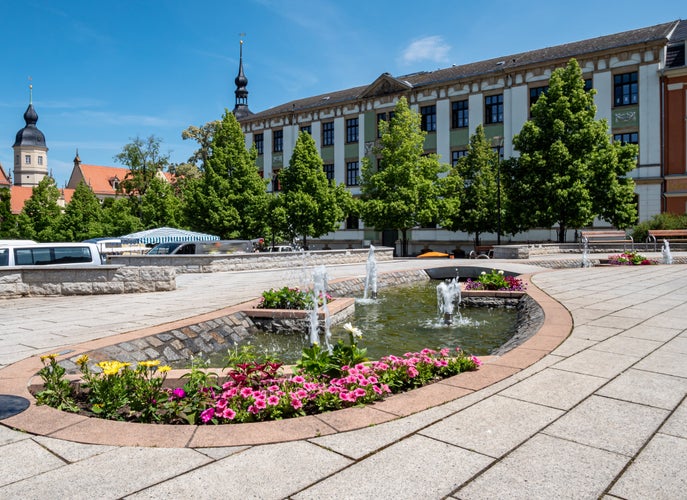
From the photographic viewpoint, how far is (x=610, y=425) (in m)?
3.43

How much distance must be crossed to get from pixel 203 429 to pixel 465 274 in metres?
15.4

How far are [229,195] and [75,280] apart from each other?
2117 cm

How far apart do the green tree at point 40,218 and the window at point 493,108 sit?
43.7m

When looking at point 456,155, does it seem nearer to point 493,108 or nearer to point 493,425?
point 493,108

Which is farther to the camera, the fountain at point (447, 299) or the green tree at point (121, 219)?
the green tree at point (121, 219)

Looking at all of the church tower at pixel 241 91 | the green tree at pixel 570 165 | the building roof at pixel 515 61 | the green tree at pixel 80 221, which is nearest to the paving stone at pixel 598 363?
the green tree at pixel 570 165

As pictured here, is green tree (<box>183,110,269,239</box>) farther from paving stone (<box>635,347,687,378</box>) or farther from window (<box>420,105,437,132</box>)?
paving stone (<box>635,347,687,378</box>)

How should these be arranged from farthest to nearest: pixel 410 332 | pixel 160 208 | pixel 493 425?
pixel 160 208 < pixel 410 332 < pixel 493 425

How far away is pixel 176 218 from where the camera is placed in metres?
47.1

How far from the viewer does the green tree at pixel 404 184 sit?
109ft

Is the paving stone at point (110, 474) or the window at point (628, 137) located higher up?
the window at point (628, 137)

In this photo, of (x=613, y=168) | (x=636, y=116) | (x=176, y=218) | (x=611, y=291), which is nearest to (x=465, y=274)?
(x=611, y=291)

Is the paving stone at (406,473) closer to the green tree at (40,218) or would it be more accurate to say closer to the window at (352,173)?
the window at (352,173)

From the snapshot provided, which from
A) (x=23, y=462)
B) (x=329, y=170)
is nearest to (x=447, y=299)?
(x=23, y=462)
